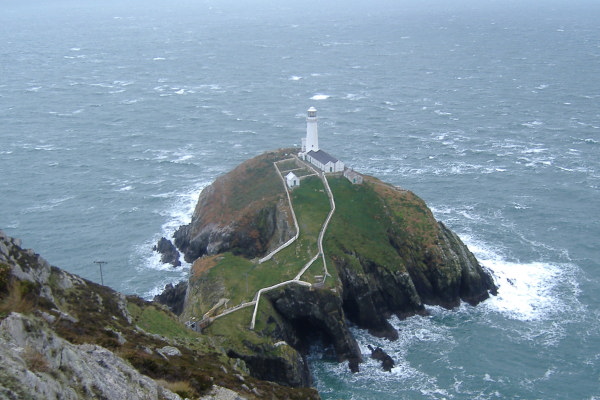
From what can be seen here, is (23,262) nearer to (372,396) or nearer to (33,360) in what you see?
(33,360)

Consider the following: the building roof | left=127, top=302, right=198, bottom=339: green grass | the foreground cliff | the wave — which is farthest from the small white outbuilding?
left=127, top=302, right=198, bottom=339: green grass

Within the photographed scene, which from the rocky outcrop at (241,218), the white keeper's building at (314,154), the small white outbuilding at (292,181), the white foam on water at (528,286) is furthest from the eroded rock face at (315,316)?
the white keeper's building at (314,154)

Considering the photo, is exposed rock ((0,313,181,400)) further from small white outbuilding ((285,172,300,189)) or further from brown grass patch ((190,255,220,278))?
small white outbuilding ((285,172,300,189))

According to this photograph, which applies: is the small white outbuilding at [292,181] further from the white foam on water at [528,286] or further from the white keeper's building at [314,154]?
the white foam on water at [528,286]

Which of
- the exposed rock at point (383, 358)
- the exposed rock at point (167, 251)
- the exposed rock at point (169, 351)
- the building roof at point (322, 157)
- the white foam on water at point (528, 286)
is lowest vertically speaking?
the exposed rock at point (383, 358)

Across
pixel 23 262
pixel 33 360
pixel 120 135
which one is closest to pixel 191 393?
pixel 33 360

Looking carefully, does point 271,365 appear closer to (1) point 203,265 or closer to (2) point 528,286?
(1) point 203,265

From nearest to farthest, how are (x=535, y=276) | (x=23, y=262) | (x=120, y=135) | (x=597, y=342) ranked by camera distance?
(x=23, y=262) → (x=597, y=342) → (x=535, y=276) → (x=120, y=135)
